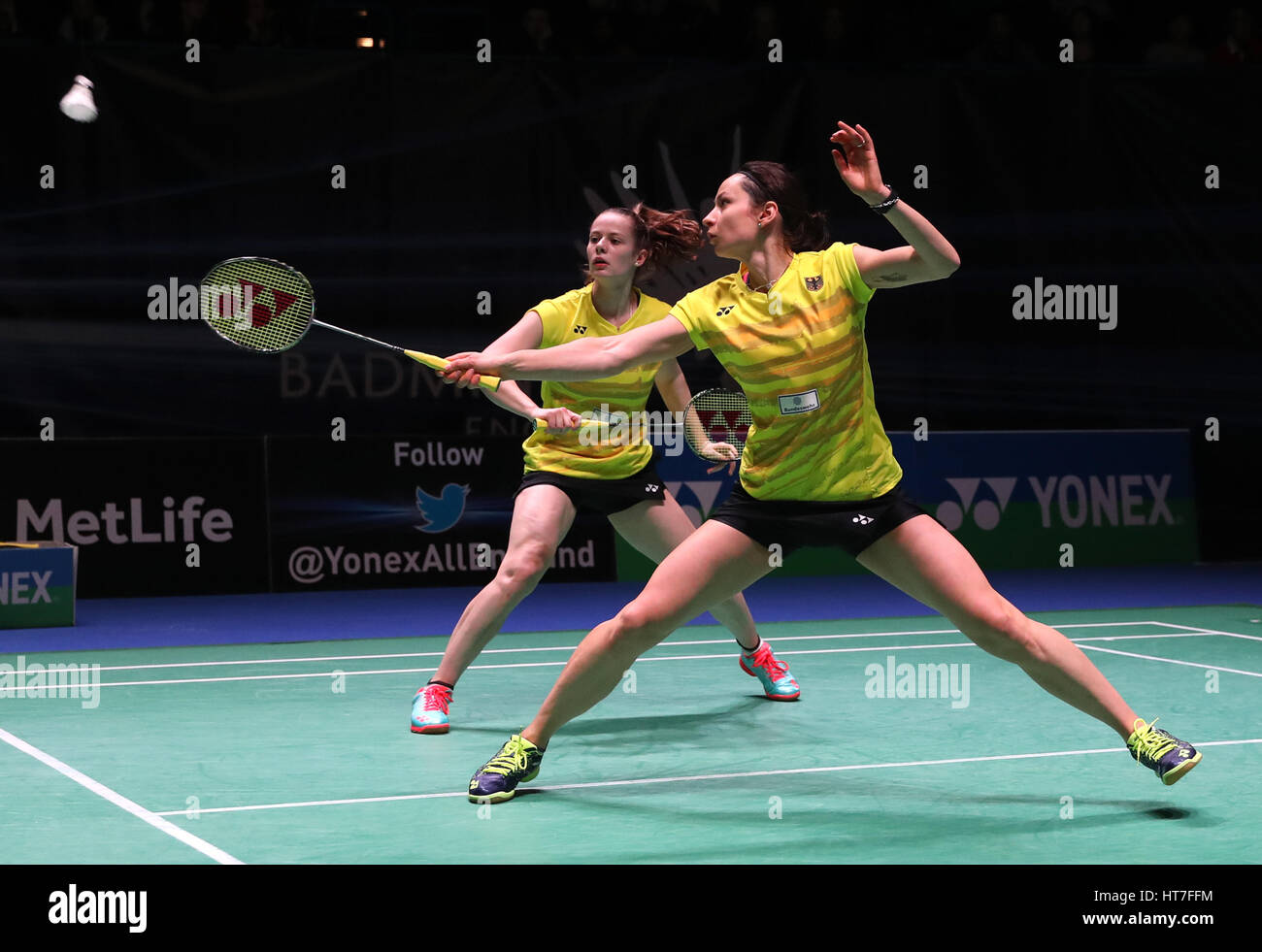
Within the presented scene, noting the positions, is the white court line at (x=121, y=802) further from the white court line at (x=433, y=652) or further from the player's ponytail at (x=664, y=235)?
the player's ponytail at (x=664, y=235)

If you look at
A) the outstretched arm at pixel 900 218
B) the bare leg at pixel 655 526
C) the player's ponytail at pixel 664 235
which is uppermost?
the player's ponytail at pixel 664 235

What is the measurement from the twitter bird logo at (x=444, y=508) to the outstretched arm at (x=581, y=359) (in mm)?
5996

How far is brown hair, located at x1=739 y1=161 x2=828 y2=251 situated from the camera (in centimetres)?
462

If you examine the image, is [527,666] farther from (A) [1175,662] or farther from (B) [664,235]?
(A) [1175,662]

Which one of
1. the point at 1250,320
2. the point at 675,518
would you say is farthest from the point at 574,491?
the point at 1250,320

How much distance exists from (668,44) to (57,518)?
5.18 m

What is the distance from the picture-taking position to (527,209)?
37.0 feet

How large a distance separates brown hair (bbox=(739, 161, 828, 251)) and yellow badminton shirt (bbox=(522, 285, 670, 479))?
48.4 inches

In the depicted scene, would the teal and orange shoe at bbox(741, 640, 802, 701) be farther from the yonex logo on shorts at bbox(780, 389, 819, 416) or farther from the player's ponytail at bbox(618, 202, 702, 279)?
the yonex logo on shorts at bbox(780, 389, 819, 416)

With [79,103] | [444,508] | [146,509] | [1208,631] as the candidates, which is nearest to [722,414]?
[1208,631]

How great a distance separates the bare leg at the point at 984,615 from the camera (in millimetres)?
4371

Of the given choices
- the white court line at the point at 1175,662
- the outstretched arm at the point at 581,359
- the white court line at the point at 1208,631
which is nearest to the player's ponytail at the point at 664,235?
the outstretched arm at the point at 581,359

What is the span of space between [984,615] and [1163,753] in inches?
24.2

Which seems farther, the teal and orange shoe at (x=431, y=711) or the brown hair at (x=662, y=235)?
the brown hair at (x=662, y=235)
